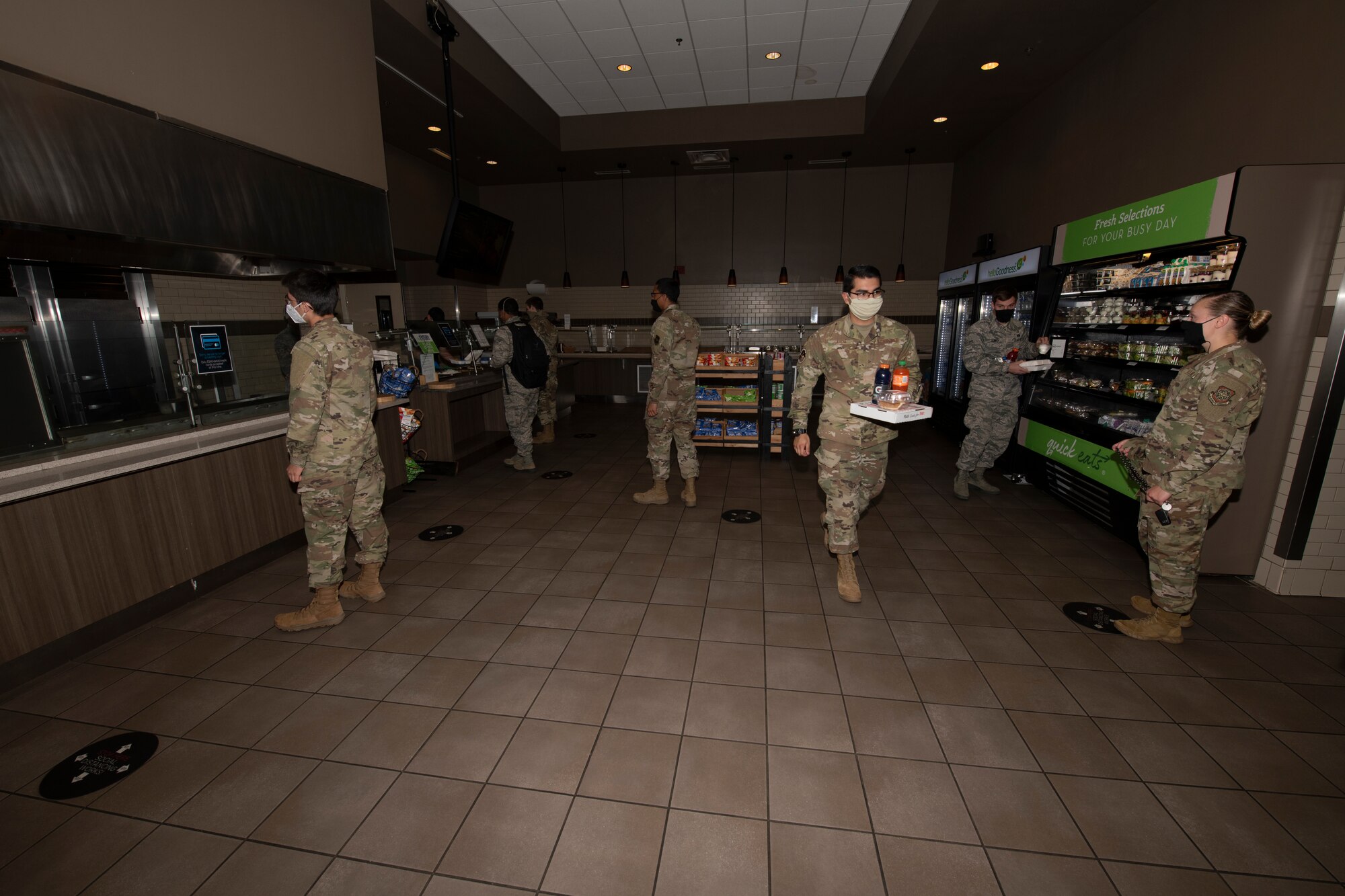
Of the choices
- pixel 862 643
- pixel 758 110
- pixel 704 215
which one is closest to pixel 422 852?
pixel 862 643

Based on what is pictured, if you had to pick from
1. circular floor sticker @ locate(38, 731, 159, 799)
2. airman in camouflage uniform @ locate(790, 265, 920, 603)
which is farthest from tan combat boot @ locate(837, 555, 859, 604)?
circular floor sticker @ locate(38, 731, 159, 799)

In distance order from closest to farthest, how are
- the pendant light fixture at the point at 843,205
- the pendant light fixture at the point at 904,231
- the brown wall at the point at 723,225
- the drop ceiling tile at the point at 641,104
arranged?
1. the drop ceiling tile at the point at 641,104
2. the pendant light fixture at the point at 904,231
3. the pendant light fixture at the point at 843,205
4. the brown wall at the point at 723,225

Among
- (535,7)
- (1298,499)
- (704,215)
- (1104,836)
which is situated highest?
(535,7)

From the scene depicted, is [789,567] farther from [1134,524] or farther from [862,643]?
[1134,524]

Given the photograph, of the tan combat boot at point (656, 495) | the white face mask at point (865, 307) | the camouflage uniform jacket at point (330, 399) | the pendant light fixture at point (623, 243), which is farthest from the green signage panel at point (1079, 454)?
the pendant light fixture at point (623, 243)

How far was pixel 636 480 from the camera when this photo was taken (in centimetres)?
571

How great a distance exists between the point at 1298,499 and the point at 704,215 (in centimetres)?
892

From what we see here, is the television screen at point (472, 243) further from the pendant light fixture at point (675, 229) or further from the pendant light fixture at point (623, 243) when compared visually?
the pendant light fixture at point (675, 229)

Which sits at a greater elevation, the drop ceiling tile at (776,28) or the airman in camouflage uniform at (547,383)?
the drop ceiling tile at (776,28)

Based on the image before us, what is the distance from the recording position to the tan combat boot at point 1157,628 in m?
2.83

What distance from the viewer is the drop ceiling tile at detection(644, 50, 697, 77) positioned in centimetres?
603

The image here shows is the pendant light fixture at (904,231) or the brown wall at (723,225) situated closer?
the pendant light fixture at (904,231)

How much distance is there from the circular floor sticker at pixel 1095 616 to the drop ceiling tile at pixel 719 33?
5735 millimetres

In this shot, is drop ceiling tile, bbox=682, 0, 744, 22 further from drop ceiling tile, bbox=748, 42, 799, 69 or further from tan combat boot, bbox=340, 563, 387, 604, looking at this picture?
tan combat boot, bbox=340, 563, 387, 604
